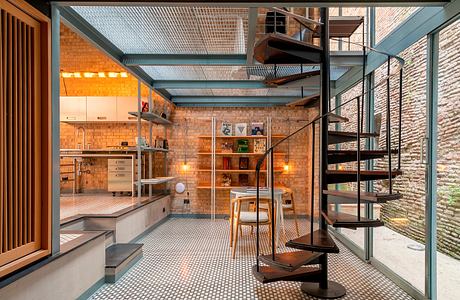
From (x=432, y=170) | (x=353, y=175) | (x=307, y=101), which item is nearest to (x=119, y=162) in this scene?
(x=307, y=101)

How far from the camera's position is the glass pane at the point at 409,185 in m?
2.85

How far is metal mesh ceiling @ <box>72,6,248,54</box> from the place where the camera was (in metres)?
2.92

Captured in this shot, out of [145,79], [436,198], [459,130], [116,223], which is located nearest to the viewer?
[459,130]

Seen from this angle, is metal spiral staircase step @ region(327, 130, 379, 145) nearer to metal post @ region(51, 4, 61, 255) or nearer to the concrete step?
metal post @ region(51, 4, 61, 255)

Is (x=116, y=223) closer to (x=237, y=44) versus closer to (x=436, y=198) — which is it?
(x=237, y=44)

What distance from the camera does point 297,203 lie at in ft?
23.0

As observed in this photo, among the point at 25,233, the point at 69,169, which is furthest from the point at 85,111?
the point at 25,233

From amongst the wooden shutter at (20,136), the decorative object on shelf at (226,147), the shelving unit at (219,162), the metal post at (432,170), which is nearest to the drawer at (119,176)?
the shelving unit at (219,162)

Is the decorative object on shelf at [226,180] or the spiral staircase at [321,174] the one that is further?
the decorative object on shelf at [226,180]

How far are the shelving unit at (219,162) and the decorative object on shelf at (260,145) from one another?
61 millimetres

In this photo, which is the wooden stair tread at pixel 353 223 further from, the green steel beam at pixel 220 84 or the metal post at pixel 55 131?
the green steel beam at pixel 220 84

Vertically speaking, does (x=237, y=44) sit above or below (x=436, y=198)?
above

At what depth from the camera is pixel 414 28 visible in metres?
2.82

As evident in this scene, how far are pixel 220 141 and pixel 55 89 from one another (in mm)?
4818
